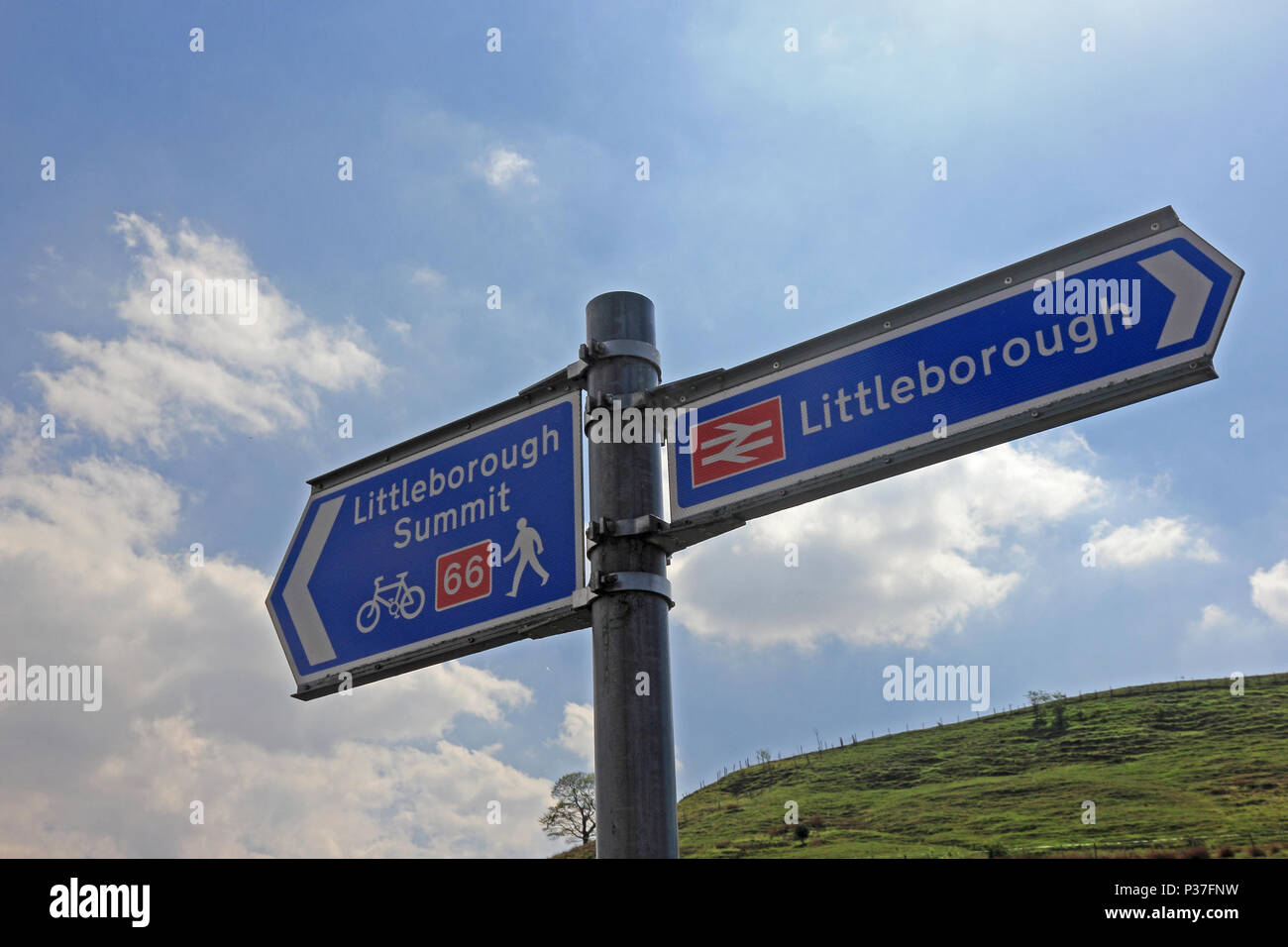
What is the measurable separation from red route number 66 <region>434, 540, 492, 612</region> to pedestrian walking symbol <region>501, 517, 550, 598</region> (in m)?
0.13

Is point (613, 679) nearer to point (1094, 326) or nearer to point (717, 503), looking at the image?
point (717, 503)

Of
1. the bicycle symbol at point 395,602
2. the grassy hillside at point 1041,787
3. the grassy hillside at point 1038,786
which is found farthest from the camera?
the grassy hillside at point 1038,786

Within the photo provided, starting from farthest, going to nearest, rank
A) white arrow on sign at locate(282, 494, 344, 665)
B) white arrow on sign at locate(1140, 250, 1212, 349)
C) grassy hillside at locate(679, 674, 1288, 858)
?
grassy hillside at locate(679, 674, 1288, 858) < white arrow on sign at locate(282, 494, 344, 665) < white arrow on sign at locate(1140, 250, 1212, 349)

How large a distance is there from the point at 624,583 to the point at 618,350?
1.03 meters

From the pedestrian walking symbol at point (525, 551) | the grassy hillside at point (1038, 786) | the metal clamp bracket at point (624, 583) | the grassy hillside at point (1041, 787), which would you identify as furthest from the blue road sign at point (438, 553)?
the grassy hillside at point (1038, 786)

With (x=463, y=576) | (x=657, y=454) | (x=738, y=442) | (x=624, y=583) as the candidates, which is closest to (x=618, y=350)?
(x=657, y=454)

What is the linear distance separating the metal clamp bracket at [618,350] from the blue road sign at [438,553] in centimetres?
19

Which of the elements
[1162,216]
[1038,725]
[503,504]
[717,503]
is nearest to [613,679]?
[717,503]

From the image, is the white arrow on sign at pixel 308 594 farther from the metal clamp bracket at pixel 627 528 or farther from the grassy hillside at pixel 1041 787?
the grassy hillside at pixel 1041 787

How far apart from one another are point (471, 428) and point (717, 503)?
1.37 m

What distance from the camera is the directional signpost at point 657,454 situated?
11.3 ft

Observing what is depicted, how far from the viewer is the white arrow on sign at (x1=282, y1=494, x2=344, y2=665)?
4.78 m

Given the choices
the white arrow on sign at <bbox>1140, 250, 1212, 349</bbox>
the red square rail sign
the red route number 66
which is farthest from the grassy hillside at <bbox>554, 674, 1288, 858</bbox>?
the white arrow on sign at <bbox>1140, 250, 1212, 349</bbox>

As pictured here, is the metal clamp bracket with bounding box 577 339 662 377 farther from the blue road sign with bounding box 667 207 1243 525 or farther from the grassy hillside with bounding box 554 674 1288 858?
the grassy hillside with bounding box 554 674 1288 858
